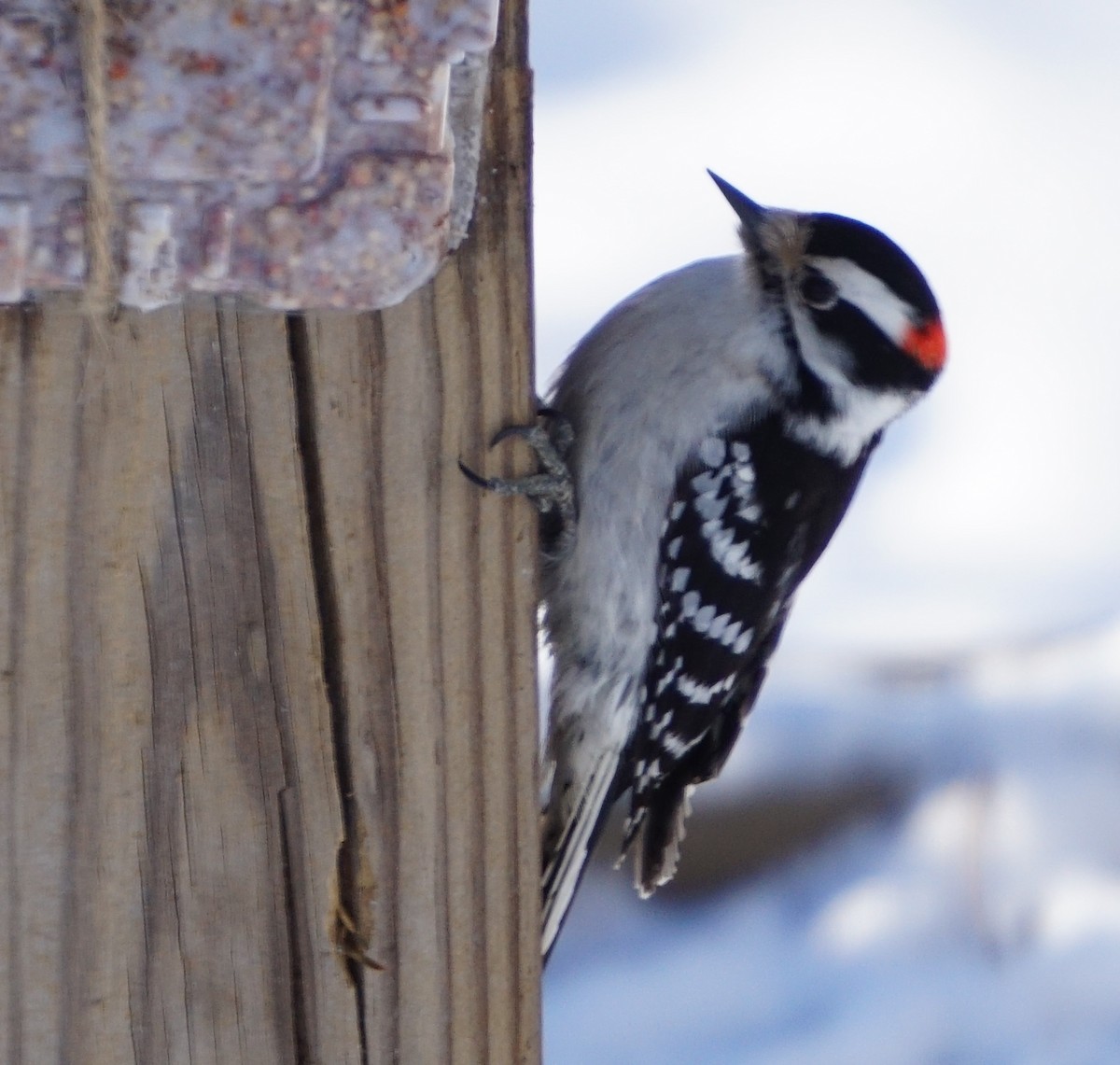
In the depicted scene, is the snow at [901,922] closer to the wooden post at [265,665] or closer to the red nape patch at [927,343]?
the red nape patch at [927,343]

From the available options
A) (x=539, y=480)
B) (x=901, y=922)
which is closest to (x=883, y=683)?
(x=901, y=922)

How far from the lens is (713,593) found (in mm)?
2477

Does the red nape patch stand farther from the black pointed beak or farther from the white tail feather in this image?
the white tail feather

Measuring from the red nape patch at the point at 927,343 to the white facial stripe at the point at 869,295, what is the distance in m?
0.02

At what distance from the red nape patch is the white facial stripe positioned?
15 mm

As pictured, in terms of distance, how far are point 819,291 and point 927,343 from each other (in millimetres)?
195

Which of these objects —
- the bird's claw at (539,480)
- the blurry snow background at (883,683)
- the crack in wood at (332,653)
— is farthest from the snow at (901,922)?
the crack in wood at (332,653)

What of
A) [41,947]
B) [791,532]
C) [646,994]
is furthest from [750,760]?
[41,947]

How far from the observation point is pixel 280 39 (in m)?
1.10

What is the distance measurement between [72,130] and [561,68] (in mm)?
3691

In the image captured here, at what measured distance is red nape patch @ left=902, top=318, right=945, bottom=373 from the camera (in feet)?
8.20

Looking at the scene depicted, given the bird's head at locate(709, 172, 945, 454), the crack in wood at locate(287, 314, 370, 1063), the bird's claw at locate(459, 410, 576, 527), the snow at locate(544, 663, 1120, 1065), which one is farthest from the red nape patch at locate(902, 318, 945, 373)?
the snow at locate(544, 663, 1120, 1065)

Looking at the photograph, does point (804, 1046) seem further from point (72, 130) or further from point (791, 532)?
point (72, 130)

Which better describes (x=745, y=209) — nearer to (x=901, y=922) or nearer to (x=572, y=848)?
(x=572, y=848)
